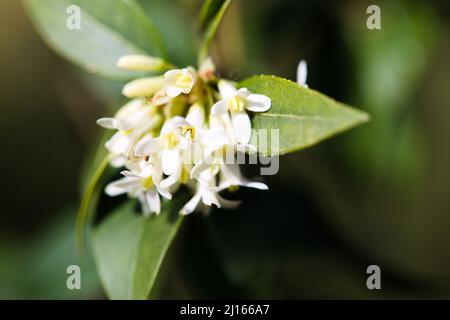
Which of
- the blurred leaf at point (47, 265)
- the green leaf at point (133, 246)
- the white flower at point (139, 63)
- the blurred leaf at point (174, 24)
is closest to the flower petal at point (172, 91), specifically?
the white flower at point (139, 63)

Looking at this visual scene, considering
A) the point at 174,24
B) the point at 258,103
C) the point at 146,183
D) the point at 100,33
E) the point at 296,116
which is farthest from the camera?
the point at 174,24

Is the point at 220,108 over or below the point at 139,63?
below

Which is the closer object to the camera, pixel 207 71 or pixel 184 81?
pixel 184 81

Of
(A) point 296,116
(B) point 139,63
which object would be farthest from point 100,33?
(A) point 296,116

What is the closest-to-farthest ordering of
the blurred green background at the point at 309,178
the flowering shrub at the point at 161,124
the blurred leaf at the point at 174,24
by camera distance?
1. the flowering shrub at the point at 161,124
2. the blurred green background at the point at 309,178
3. the blurred leaf at the point at 174,24

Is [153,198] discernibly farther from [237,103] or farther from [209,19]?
[209,19]

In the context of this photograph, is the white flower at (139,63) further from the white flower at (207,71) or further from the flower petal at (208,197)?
the flower petal at (208,197)
